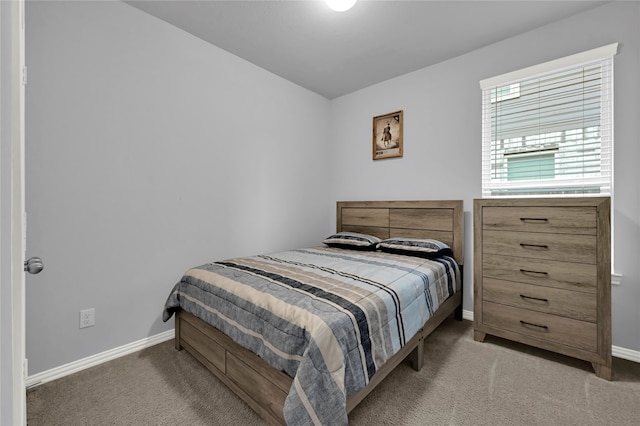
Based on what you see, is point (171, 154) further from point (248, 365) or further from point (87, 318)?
point (248, 365)

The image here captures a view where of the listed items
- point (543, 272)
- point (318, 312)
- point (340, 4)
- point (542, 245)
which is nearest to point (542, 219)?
point (542, 245)

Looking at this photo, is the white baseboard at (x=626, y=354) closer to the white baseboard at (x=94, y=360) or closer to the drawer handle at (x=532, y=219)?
the drawer handle at (x=532, y=219)

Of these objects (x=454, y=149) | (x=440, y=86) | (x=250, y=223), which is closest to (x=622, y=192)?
(x=454, y=149)

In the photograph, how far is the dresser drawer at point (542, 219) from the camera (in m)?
1.79

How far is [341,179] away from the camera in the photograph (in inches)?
147

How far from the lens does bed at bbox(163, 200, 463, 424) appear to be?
112 cm

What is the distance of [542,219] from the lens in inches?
76.3

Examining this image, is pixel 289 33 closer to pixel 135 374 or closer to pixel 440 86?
pixel 440 86

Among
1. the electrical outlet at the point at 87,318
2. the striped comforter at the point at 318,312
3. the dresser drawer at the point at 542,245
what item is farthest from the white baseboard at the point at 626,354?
the electrical outlet at the point at 87,318

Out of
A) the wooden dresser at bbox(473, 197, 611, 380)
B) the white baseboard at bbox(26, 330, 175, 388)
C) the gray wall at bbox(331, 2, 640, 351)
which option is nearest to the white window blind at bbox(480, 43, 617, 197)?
the gray wall at bbox(331, 2, 640, 351)

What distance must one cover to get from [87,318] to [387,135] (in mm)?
3124

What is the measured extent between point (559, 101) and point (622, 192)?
0.82 m

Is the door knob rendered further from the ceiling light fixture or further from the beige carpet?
the ceiling light fixture

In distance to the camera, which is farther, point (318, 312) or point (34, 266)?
point (318, 312)
